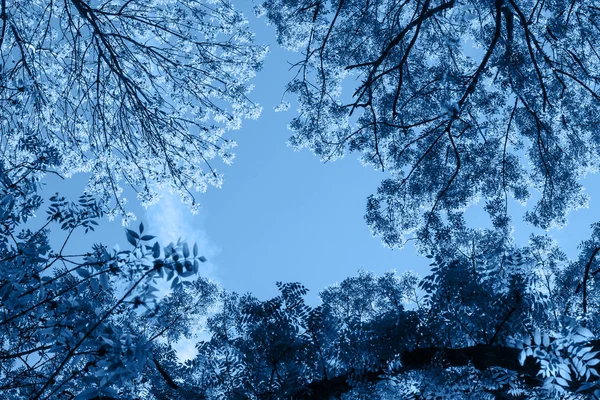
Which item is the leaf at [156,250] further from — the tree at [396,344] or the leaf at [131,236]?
the tree at [396,344]

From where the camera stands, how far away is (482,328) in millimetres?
4363

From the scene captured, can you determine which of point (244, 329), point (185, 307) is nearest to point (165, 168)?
point (185, 307)

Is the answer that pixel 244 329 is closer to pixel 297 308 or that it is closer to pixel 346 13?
pixel 297 308

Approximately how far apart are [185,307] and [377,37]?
7718mm

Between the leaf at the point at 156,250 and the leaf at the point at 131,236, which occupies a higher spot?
the leaf at the point at 131,236

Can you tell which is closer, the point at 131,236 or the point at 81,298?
the point at 131,236

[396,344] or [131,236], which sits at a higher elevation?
[131,236]

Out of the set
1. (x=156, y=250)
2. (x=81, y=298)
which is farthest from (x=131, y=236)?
(x=81, y=298)

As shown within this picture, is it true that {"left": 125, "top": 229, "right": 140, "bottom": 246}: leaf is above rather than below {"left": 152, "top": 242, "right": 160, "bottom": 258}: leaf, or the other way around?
above

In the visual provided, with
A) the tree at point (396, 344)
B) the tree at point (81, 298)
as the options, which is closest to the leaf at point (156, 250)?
the tree at point (81, 298)

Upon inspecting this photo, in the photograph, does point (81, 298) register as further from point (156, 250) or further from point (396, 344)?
point (396, 344)

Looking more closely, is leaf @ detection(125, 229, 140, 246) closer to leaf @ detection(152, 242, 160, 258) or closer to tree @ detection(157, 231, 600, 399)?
leaf @ detection(152, 242, 160, 258)

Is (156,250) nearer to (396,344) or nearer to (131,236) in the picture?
(131,236)

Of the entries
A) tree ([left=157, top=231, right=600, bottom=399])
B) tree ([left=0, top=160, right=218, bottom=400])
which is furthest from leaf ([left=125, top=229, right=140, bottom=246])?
tree ([left=157, top=231, right=600, bottom=399])
